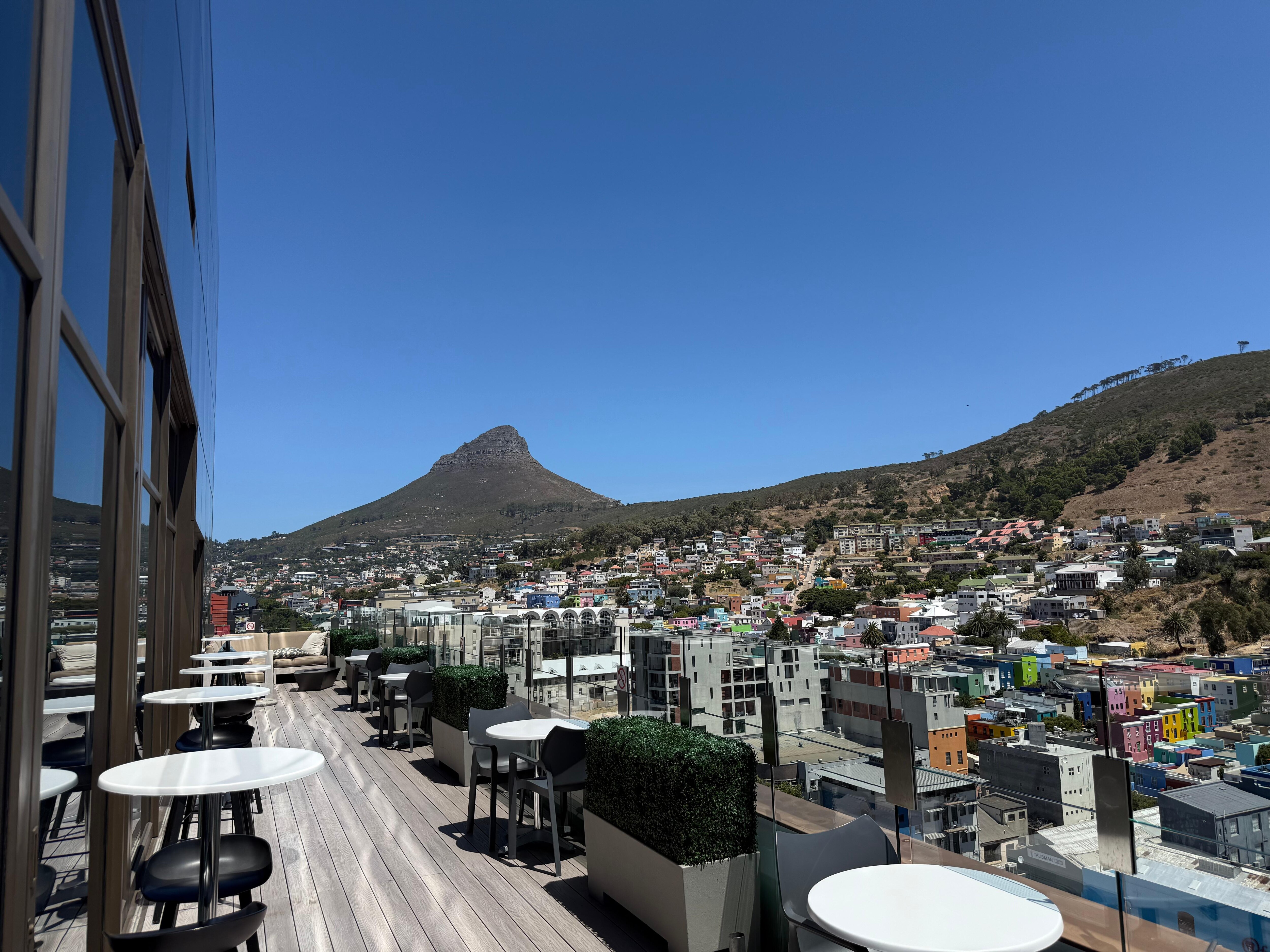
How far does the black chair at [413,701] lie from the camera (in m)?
6.59

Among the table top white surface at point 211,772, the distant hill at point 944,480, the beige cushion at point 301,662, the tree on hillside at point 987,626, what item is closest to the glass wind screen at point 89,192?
the table top white surface at point 211,772

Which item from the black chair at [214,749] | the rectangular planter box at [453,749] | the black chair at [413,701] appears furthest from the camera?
the black chair at [413,701]

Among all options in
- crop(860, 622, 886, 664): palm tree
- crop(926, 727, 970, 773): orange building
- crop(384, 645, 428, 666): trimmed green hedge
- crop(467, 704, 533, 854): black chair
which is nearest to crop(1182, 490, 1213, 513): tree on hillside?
crop(860, 622, 886, 664): palm tree

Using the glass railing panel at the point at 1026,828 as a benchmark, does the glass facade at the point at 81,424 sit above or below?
above

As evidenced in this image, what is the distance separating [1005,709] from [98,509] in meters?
3.55

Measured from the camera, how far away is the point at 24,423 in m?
1.27

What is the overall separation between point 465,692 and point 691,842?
329cm

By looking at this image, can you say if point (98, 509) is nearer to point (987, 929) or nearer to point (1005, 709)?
point (987, 929)

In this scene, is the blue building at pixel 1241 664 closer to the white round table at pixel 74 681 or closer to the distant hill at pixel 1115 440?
the white round table at pixel 74 681

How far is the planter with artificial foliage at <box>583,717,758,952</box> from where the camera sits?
293cm

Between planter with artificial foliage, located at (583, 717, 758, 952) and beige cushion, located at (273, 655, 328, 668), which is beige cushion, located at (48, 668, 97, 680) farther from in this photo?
beige cushion, located at (273, 655, 328, 668)

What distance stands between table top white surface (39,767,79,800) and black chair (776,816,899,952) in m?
1.81

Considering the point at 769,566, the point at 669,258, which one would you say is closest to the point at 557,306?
→ the point at 669,258

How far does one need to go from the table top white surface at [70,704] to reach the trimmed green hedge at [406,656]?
6058 mm
